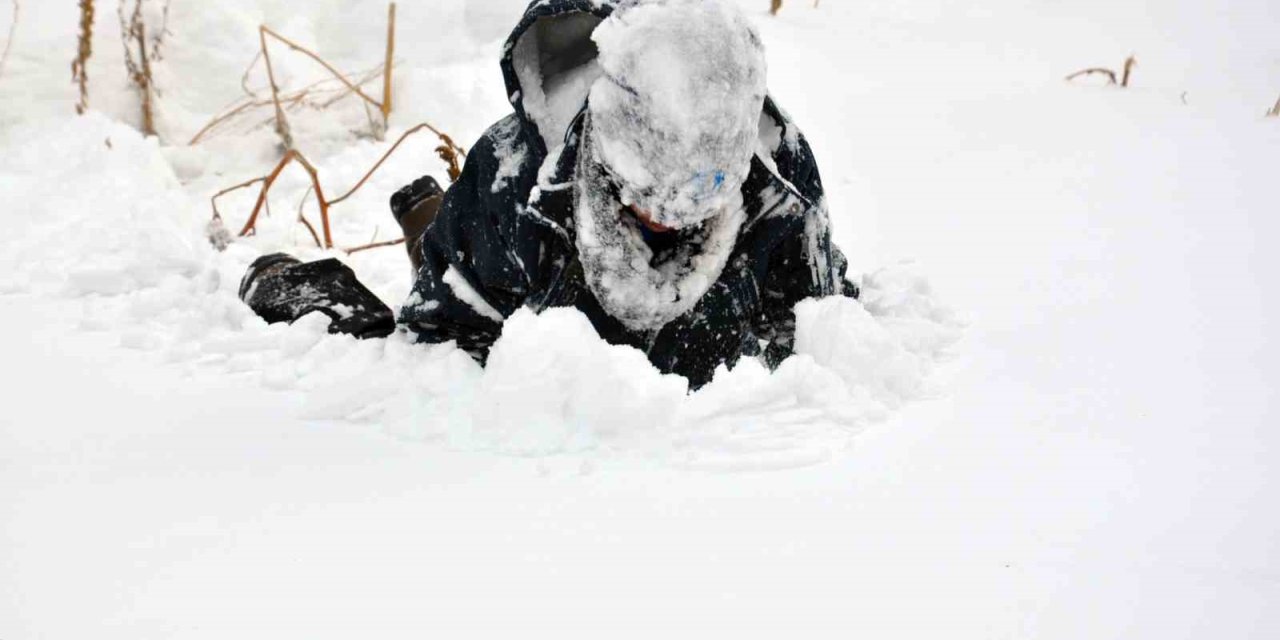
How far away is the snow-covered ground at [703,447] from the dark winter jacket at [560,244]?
0.15 meters

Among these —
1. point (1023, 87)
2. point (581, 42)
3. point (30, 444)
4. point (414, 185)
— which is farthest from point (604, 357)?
point (1023, 87)

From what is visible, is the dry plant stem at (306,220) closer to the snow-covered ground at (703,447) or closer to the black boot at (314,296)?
the snow-covered ground at (703,447)

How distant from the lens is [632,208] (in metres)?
1.09

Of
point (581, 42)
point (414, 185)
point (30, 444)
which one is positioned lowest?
point (30, 444)

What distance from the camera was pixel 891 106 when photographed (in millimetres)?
2580

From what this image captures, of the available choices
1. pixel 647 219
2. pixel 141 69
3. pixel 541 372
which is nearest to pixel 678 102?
pixel 647 219

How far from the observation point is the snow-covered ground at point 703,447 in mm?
694

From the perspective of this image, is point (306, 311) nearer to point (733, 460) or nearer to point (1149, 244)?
point (733, 460)

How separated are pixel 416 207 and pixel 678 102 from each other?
983mm

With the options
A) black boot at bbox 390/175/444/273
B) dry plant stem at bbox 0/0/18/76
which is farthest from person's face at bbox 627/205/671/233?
dry plant stem at bbox 0/0/18/76

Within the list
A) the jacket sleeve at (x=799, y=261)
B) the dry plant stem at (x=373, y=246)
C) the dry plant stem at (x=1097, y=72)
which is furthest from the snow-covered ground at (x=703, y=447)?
the dry plant stem at (x=1097, y=72)

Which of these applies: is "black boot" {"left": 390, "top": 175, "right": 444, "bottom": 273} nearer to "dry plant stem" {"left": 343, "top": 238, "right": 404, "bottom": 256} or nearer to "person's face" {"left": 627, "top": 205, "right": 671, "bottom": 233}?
"dry plant stem" {"left": 343, "top": 238, "right": 404, "bottom": 256}

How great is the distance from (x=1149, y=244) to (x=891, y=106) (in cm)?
112

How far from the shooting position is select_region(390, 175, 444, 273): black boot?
1795 millimetres
